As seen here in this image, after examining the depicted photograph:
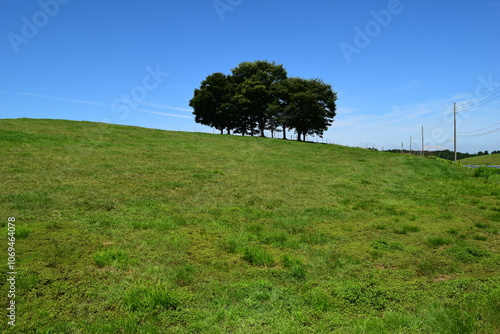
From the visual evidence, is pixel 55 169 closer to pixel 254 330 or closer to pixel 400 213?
pixel 254 330

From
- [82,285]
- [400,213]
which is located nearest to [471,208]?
[400,213]

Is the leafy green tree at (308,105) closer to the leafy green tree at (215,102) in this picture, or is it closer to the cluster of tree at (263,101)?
the cluster of tree at (263,101)

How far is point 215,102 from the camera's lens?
250ft

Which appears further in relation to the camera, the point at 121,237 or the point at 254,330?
the point at 121,237

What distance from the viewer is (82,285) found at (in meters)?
6.20

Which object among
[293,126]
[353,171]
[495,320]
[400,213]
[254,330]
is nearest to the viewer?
[254,330]

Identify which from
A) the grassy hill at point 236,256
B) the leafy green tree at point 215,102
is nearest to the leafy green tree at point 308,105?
the leafy green tree at point 215,102

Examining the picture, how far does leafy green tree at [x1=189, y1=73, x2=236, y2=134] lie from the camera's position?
7330cm

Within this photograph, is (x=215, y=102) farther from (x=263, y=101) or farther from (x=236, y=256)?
(x=236, y=256)

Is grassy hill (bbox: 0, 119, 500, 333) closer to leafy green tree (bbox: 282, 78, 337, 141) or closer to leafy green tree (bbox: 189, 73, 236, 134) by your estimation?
leafy green tree (bbox: 282, 78, 337, 141)

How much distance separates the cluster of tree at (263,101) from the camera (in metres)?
67.3

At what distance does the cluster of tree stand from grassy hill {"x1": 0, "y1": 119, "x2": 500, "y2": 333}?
51.4 m

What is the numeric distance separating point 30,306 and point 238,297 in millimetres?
4011

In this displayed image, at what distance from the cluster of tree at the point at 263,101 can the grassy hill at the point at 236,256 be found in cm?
5136
